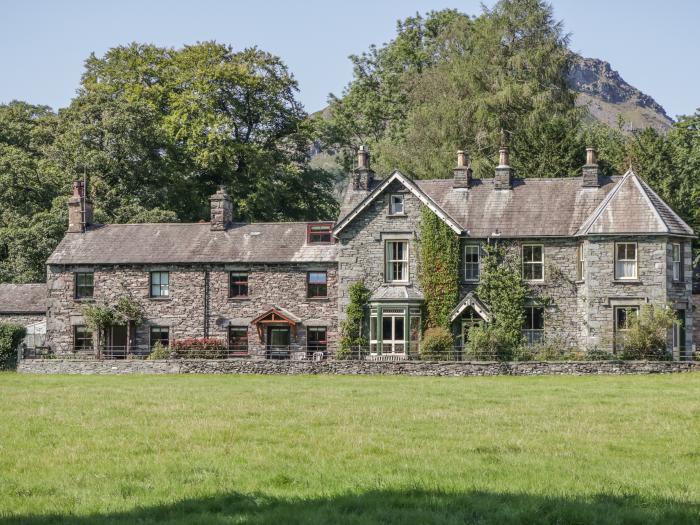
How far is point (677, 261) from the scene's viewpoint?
43.3m

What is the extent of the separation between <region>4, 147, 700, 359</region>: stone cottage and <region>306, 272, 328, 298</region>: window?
0.06m

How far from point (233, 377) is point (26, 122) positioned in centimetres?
4176

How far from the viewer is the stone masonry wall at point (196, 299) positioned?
1855 inches

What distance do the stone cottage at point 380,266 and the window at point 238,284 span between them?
2.0 inches

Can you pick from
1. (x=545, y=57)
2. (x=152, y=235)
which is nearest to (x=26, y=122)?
(x=152, y=235)

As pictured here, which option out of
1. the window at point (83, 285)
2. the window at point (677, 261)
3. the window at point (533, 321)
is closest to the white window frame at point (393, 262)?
the window at point (533, 321)

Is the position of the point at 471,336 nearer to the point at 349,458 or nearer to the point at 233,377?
the point at 233,377

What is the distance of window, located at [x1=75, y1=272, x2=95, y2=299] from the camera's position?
4900 centimetres

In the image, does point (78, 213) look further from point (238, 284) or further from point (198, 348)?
point (198, 348)

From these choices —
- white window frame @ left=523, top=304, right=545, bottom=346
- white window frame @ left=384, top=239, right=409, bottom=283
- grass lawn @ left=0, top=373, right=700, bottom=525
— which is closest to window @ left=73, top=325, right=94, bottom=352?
white window frame @ left=384, top=239, right=409, bottom=283

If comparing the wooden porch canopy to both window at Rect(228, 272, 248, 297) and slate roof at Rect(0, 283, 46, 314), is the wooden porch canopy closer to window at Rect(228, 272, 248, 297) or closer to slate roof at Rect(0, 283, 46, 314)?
window at Rect(228, 272, 248, 297)

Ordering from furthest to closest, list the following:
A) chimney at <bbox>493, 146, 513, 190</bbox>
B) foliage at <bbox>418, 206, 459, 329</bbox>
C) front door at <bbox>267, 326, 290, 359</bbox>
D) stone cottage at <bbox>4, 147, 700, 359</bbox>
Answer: front door at <bbox>267, 326, 290, 359</bbox>
chimney at <bbox>493, 146, 513, 190</bbox>
foliage at <bbox>418, 206, 459, 329</bbox>
stone cottage at <bbox>4, 147, 700, 359</bbox>

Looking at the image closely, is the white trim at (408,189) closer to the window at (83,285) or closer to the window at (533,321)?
the window at (533,321)

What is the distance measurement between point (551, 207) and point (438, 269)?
6.21 meters
